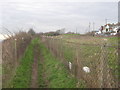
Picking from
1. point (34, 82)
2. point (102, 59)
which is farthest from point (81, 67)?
point (34, 82)

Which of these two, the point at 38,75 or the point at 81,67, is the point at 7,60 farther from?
the point at 81,67

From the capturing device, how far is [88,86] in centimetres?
544

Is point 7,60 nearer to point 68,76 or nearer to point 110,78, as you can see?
point 68,76

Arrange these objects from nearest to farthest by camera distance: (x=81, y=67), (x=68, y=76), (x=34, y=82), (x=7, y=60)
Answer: (x=81, y=67) < (x=68, y=76) < (x=34, y=82) < (x=7, y=60)

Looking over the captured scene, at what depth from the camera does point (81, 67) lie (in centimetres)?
642

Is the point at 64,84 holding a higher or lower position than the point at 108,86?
lower

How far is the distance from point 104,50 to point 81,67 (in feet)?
6.13

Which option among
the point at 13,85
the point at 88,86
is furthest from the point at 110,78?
the point at 13,85

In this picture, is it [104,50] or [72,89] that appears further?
[72,89]

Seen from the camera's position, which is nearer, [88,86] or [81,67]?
[88,86]

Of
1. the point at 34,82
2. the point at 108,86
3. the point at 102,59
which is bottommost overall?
the point at 34,82

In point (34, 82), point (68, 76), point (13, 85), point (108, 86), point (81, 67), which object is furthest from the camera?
point (34, 82)

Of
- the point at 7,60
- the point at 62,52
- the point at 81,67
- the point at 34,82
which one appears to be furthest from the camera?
the point at 62,52

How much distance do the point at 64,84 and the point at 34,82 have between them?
1763mm
